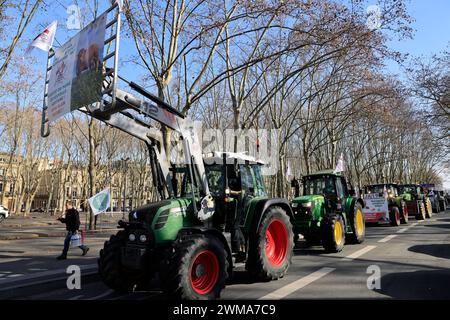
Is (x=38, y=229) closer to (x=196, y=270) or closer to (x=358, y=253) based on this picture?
(x=358, y=253)

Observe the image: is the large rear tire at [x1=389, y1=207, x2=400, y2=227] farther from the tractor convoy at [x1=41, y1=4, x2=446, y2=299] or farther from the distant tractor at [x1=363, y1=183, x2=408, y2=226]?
the tractor convoy at [x1=41, y1=4, x2=446, y2=299]

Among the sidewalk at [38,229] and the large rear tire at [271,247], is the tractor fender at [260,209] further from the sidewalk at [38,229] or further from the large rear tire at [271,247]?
the sidewalk at [38,229]

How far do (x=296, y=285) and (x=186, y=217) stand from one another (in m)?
2.38

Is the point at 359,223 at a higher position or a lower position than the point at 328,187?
lower

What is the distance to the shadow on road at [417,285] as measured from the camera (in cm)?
626

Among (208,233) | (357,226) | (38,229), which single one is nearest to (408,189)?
(357,226)

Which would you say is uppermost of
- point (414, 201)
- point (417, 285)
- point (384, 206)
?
point (414, 201)

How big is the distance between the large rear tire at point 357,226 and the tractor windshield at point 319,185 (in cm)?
103

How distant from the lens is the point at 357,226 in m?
13.1

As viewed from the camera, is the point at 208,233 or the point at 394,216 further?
the point at 394,216

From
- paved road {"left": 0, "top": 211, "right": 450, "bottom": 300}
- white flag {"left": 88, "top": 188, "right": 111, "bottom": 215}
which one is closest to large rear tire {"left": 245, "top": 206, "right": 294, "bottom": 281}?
paved road {"left": 0, "top": 211, "right": 450, "bottom": 300}

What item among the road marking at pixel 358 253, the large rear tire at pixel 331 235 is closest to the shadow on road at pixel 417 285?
the road marking at pixel 358 253

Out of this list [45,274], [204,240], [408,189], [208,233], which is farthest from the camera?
[408,189]
